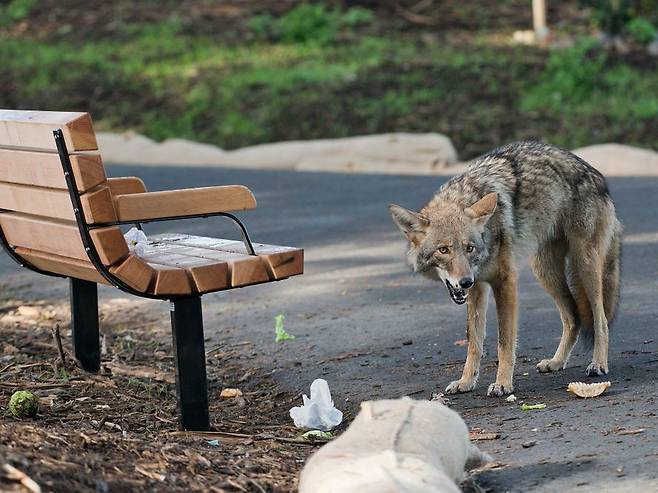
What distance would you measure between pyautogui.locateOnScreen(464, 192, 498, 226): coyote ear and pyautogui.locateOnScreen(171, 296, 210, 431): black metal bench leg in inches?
70.0

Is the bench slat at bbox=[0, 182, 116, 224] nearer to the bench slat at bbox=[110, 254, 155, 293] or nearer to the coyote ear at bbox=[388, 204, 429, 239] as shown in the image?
the bench slat at bbox=[110, 254, 155, 293]

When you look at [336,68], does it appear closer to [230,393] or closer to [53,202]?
[230,393]

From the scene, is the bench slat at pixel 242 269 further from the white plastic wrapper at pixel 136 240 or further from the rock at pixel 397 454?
the rock at pixel 397 454

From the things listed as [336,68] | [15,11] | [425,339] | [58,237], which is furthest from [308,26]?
[58,237]

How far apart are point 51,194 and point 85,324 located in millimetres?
1375

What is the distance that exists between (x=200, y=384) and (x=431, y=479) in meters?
1.92

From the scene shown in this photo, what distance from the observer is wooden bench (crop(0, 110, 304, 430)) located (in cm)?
511

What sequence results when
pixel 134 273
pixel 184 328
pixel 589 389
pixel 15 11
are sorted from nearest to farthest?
pixel 134 273 < pixel 184 328 < pixel 589 389 < pixel 15 11

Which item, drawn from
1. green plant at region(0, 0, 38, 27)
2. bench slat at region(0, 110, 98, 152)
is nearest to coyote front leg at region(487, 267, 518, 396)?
bench slat at region(0, 110, 98, 152)

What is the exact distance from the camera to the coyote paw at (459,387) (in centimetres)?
619

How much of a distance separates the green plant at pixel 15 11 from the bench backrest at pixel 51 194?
2280cm

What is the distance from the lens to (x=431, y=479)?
146 inches

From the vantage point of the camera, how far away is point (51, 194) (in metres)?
5.41

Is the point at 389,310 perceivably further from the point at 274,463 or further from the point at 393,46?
the point at 393,46
